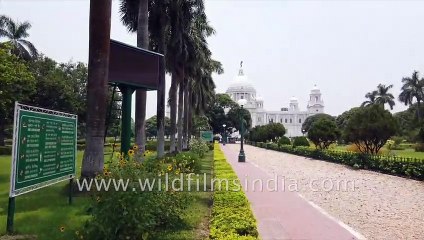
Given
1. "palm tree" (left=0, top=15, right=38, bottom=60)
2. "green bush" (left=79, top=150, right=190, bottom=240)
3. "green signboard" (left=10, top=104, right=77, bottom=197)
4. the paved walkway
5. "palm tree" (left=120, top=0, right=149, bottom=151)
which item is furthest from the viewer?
→ "palm tree" (left=0, top=15, right=38, bottom=60)

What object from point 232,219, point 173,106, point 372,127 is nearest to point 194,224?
point 232,219

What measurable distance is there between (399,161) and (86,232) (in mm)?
18491

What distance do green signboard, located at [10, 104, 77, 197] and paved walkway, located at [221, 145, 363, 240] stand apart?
4.18 m

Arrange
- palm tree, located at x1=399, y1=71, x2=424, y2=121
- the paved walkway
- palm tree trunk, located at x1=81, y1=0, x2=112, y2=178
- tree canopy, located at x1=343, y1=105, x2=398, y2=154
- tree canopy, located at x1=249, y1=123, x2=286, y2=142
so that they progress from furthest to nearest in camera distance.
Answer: palm tree, located at x1=399, y1=71, x2=424, y2=121
tree canopy, located at x1=249, y1=123, x2=286, y2=142
tree canopy, located at x1=343, y1=105, x2=398, y2=154
palm tree trunk, located at x1=81, y1=0, x2=112, y2=178
the paved walkway

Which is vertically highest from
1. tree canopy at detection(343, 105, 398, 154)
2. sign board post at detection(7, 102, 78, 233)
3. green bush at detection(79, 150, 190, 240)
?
tree canopy at detection(343, 105, 398, 154)

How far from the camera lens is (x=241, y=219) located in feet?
23.0

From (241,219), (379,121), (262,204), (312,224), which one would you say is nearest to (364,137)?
(379,121)

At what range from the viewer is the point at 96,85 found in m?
10.1

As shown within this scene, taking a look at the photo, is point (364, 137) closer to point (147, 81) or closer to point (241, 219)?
point (147, 81)

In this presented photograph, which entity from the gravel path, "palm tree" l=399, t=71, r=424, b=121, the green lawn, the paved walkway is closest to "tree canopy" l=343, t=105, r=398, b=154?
the gravel path

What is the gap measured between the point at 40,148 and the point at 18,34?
128 feet

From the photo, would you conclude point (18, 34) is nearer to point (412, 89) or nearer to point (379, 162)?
point (379, 162)

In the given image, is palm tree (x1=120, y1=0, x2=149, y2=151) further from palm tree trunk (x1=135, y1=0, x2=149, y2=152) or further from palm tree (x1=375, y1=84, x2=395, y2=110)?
palm tree (x1=375, y1=84, x2=395, y2=110)

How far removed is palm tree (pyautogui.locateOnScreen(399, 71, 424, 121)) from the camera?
78938mm
